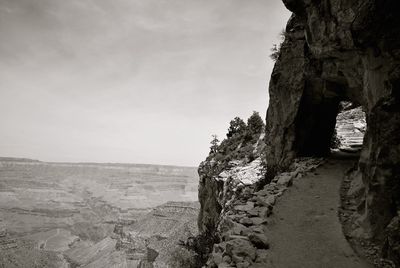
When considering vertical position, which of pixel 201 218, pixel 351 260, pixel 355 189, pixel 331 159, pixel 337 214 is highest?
pixel 331 159

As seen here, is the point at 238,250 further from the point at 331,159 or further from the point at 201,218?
the point at 201,218

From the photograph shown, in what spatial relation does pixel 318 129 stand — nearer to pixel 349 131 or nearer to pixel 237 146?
pixel 349 131

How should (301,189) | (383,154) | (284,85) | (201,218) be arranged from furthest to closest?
1. (201,218)
2. (284,85)
3. (301,189)
4. (383,154)

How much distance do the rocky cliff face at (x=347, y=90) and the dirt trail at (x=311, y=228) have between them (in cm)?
90

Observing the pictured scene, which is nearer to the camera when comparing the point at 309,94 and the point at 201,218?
the point at 309,94

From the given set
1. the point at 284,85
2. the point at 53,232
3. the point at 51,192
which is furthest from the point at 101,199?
the point at 284,85

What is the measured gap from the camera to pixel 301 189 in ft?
41.2

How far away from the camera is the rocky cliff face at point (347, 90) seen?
6969 millimetres

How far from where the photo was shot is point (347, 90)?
1456cm

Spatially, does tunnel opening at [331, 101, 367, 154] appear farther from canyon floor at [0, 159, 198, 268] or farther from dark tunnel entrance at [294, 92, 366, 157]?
canyon floor at [0, 159, 198, 268]

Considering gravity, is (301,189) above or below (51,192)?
above

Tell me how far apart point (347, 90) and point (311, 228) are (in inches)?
328

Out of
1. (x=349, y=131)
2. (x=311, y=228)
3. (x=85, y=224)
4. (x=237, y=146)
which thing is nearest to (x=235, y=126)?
(x=237, y=146)

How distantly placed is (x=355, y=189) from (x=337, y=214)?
1.14m
